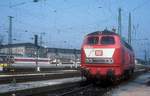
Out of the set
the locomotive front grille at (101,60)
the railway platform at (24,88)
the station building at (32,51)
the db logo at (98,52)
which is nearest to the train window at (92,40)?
the db logo at (98,52)

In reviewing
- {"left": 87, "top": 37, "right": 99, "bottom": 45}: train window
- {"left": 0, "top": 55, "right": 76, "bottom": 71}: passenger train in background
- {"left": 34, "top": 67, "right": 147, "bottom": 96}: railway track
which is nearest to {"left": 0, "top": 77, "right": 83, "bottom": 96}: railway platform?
{"left": 34, "top": 67, "right": 147, "bottom": 96}: railway track

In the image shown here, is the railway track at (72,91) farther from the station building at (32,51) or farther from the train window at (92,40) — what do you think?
the station building at (32,51)

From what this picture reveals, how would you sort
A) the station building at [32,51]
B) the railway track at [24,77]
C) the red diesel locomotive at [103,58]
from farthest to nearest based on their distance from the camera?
the station building at [32,51] → the railway track at [24,77] → the red diesel locomotive at [103,58]

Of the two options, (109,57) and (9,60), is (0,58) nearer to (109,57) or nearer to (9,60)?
(9,60)

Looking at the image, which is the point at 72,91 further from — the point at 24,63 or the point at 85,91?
the point at 24,63

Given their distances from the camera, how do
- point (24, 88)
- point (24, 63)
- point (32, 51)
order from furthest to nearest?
point (32, 51) → point (24, 63) → point (24, 88)

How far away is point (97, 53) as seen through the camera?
955 inches

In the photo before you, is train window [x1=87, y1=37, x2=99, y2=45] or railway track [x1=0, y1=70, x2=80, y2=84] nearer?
train window [x1=87, y1=37, x2=99, y2=45]

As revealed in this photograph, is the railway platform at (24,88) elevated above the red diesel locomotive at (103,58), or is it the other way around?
the red diesel locomotive at (103,58)

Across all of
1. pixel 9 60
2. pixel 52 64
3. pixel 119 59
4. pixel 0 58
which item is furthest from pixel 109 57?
pixel 52 64

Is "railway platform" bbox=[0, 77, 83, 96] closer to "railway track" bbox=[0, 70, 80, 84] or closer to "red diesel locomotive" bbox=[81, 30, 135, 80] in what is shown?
"red diesel locomotive" bbox=[81, 30, 135, 80]

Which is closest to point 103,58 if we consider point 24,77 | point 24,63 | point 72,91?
point 72,91

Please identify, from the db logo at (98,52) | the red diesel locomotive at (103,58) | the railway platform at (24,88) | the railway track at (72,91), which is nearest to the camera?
the railway platform at (24,88)

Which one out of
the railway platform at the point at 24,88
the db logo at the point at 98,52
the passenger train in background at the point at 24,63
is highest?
the db logo at the point at 98,52
